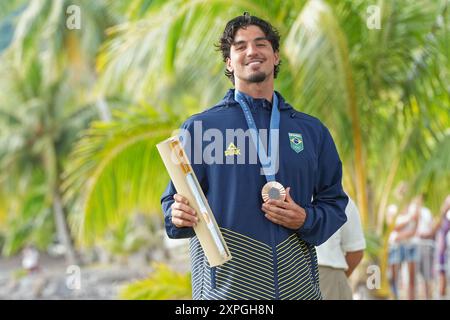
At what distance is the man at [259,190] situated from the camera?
277 cm

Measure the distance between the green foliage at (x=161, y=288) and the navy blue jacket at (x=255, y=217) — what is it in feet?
13.0

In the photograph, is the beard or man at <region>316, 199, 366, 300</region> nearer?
the beard

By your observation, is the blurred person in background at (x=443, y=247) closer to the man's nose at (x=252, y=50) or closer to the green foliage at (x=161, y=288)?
the green foliage at (x=161, y=288)

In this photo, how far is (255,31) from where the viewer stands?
2.96 meters

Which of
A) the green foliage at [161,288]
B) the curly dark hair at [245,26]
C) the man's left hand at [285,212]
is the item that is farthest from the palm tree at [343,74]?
Answer: the man's left hand at [285,212]

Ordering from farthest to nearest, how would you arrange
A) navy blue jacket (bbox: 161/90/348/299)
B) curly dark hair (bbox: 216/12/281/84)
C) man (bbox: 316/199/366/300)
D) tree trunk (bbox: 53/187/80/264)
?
1. tree trunk (bbox: 53/187/80/264)
2. man (bbox: 316/199/366/300)
3. curly dark hair (bbox: 216/12/281/84)
4. navy blue jacket (bbox: 161/90/348/299)

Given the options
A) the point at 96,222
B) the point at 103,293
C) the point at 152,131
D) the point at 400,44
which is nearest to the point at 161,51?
the point at 152,131

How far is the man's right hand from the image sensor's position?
8.78ft

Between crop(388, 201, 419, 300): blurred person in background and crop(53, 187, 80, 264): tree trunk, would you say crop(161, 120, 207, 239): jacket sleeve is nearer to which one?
crop(388, 201, 419, 300): blurred person in background

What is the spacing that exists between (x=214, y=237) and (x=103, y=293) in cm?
1931

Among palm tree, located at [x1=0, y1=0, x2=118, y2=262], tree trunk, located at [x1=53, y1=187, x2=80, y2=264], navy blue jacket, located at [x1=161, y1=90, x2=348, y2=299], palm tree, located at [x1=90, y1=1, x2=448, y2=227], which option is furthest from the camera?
tree trunk, located at [x1=53, y1=187, x2=80, y2=264]

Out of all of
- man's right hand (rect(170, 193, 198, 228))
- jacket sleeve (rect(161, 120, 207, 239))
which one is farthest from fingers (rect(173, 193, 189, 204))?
jacket sleeve (rect(161, 120, 207, 239))

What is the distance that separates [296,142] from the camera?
289 centimetres

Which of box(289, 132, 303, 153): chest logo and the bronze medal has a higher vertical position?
box(289, 132, 303, 153): chest logo
